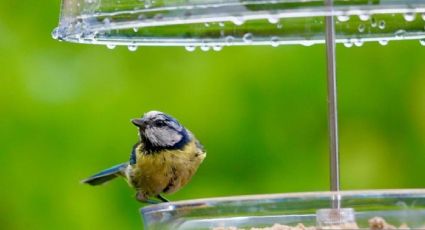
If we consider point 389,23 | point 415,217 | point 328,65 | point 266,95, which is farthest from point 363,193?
point 266,95

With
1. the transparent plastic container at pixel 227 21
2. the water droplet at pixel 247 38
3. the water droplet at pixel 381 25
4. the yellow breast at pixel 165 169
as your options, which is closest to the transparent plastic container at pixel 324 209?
the transparent plastic container at pixel 227 21

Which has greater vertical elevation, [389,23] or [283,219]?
[389,23]

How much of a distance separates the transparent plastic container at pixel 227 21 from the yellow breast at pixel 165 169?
3.35ft

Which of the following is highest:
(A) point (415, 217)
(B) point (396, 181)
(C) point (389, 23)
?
(C) point (389, 23)

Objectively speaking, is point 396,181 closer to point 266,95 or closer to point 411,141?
point 411,141

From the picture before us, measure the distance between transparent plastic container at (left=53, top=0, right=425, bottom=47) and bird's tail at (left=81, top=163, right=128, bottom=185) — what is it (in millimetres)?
1218

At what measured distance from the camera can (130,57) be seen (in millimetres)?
3582

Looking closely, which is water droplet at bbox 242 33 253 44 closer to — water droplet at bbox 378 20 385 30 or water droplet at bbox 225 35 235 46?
water droplet at bbox 225 35 235 46

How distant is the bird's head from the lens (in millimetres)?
3477

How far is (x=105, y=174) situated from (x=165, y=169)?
22 cm

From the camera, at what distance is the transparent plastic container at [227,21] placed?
65.6 inches

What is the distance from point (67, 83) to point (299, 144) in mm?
739

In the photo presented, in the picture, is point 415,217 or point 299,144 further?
point 299,144

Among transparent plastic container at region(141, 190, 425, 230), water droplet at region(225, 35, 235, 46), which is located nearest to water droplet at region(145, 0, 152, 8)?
transparent plastic container at region(141, 190, 425, 230)
